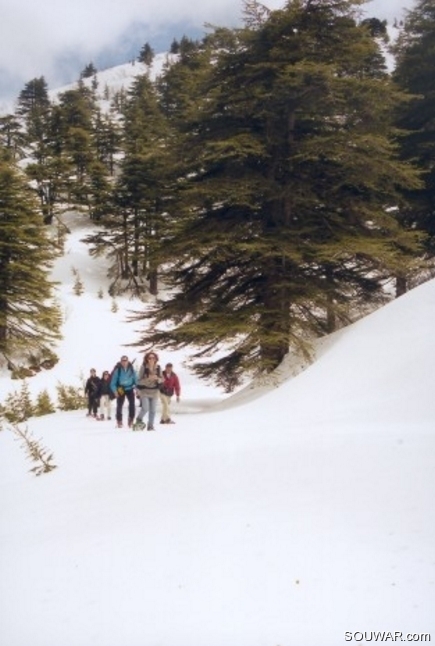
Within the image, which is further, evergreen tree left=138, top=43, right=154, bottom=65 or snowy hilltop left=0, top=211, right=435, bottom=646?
evergreen tree left=138, top=43, right=154, bottom=65

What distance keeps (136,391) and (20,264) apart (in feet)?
44.8

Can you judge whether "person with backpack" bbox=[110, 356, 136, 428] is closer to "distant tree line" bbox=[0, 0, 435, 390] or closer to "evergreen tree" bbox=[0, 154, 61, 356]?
"distant tree line" bbox=[0, 0, 435, 390]

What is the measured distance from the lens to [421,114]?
20.0 meters

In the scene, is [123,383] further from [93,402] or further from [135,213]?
[135,213]

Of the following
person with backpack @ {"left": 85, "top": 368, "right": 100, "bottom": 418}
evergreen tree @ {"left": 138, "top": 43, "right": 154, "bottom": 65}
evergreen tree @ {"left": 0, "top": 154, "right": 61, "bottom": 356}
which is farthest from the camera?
evergreen tree @ {"left": 138, "top": 43, "right": 154, "bottom": 65}

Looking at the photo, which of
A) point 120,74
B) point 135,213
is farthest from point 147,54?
point 135,213

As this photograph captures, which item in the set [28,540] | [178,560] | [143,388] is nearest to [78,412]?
[143,388]

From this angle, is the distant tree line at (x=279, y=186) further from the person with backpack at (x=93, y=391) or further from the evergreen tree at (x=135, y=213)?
the evergreen tree at (x=135, y=213)

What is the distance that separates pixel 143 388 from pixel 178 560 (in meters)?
7.14

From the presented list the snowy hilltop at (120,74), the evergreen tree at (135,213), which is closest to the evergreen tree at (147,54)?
the snowy hilltop at (120,74)

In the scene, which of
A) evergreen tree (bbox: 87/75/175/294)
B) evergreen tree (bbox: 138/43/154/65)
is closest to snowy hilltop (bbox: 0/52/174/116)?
evergreen tree (bbox: 138/43/154/65)

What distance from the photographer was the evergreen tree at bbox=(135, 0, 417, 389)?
12.9 m

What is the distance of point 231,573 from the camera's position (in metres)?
4.45

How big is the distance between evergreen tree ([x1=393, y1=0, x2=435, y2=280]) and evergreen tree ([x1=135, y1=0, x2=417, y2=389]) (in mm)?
5538
